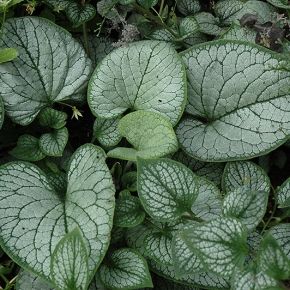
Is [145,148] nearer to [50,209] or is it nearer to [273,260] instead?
[50,209]

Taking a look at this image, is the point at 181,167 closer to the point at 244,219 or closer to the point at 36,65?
the point at 244,219

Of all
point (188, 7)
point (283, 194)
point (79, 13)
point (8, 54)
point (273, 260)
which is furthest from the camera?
point (188, 7)

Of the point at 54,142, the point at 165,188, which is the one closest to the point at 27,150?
the point at 54,142

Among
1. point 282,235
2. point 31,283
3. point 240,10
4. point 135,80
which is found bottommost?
point 31,283

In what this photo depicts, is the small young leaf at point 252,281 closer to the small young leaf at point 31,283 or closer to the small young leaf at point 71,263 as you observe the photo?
the small young leaf at point 71,263

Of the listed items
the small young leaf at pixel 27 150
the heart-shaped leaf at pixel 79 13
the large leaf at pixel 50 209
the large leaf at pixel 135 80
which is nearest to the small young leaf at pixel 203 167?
the large leaf at pixel 135 80

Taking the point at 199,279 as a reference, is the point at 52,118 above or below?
above

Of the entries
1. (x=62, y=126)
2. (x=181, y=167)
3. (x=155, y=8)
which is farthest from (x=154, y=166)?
(x=155, y=8)

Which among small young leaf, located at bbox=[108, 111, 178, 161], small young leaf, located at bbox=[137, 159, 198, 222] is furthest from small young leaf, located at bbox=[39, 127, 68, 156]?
small young leaf, located at bbox=[137, 159, 198, 222]
